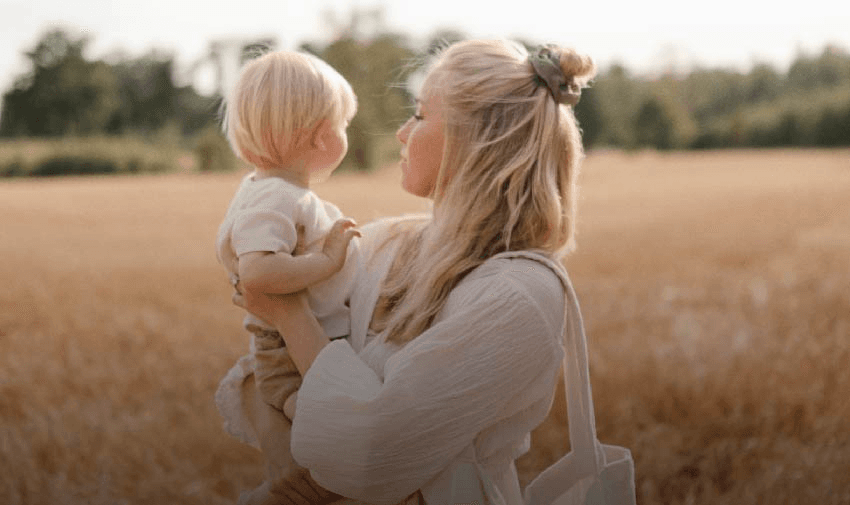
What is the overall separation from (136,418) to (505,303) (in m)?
3.13

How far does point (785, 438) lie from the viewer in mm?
4027

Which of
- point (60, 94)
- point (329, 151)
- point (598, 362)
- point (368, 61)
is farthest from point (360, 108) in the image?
point (329, 151)

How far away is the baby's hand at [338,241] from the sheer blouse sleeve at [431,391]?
248 mm

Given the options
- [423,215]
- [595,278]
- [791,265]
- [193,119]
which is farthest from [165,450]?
[193,119]

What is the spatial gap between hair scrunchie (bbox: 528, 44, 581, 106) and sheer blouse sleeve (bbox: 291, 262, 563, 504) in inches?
15.2

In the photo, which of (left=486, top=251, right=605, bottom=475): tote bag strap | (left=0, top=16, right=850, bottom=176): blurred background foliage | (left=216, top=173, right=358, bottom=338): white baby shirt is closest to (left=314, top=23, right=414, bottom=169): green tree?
(left=0, top=16, right=850, bottom=176): blurred background foliage

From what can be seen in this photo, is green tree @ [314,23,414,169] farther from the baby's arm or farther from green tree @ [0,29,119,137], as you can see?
the baby's arm

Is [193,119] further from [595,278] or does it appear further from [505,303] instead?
[505,303]

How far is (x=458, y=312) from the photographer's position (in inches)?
64.5

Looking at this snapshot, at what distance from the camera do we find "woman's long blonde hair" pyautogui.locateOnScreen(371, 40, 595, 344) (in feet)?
5.76

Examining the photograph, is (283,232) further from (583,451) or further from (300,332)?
(583,451)

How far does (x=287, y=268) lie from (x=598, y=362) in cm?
327

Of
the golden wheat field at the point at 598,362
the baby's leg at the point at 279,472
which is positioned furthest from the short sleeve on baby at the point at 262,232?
the golden wheat field at the point at 598,362

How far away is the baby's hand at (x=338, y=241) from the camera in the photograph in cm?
185
